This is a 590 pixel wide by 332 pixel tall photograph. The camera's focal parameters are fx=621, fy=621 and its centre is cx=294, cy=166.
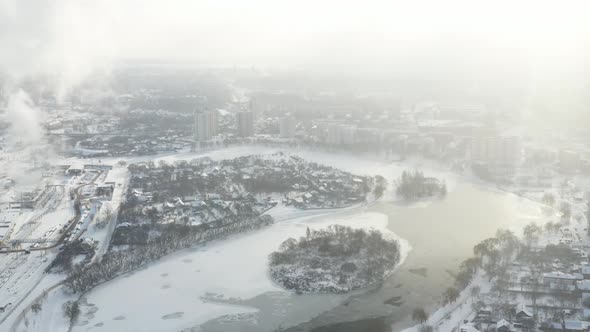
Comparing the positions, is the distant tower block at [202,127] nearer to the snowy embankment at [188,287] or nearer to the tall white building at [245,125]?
the tall white building at [245,125]

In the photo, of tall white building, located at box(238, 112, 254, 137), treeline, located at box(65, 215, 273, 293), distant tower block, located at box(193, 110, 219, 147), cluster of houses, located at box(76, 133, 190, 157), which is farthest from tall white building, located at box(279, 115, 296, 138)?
treeline, located at box(65, 215, 273, 293)

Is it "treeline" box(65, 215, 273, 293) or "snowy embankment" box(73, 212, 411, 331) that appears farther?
"treeline" box(65, 215, 273, 293)

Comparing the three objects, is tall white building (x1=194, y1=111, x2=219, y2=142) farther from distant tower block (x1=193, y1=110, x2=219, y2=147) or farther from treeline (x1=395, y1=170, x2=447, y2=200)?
treeline (x1=395, y1=170, x2=447, y2=200)

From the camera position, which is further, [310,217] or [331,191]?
[331,191]

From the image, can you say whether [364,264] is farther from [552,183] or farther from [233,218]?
[552,183]

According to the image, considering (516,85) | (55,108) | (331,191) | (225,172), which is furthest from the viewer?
(516,85)

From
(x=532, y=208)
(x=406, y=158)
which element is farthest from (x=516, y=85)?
(x=532, y=208)

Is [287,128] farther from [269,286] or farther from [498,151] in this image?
[269,286]
